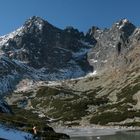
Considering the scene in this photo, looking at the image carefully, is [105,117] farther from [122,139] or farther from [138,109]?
[122,139]

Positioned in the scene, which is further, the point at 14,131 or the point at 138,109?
the point at 138,109

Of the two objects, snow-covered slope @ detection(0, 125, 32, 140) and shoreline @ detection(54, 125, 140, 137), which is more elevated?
shoreline @ detection(54, 125, 140, 137)

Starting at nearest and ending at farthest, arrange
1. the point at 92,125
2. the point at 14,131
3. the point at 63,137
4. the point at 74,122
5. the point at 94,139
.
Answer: the point at 14,131 < the point at 63,137 < the point at 94,139 < the point at 92,125 < the point at 74,122

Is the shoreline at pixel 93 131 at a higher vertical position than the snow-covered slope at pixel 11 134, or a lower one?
higher

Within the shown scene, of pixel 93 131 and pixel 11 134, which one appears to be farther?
pixel 93 131

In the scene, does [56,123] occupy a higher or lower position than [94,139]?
higher

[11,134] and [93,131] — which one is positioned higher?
[93,131]

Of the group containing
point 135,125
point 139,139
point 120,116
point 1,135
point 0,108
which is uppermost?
point 120,116

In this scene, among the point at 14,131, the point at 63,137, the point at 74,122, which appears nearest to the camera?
the point at 14,131

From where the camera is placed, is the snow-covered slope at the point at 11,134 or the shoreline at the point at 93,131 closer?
the snow-covered slope at the point at 11,134

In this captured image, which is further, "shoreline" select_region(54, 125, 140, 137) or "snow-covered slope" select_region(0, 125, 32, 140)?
"shoreline" select_region(54, 125, 140, 137)

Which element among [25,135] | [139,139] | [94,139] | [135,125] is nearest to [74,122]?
[135,125]

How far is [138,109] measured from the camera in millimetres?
199750

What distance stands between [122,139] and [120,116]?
90234 mm
